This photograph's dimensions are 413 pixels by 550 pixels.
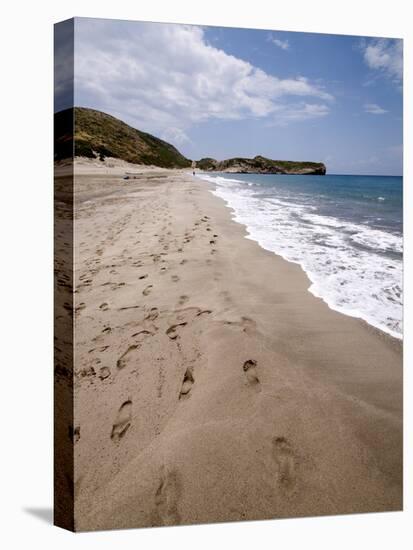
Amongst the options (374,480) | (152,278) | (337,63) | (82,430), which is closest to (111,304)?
(152,278)

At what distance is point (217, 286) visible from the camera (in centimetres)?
354

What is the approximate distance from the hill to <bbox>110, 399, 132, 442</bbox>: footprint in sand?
5.47 feet

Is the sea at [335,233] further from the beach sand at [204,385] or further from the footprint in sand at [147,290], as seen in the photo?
the footprint in sand at [147,290]

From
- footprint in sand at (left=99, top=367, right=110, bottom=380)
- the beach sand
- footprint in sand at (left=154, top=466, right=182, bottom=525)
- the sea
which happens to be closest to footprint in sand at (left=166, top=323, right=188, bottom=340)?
the beach sand

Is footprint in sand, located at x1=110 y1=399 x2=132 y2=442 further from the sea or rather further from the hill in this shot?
the hill

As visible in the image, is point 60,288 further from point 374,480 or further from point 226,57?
point 374,480

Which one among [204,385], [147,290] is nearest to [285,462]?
[204,385]

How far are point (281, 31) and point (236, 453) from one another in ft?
9.21

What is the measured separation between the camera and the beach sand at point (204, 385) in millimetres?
3082

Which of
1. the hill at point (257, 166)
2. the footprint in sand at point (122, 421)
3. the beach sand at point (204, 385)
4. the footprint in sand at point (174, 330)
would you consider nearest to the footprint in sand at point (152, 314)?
the beach sand at point (204, 385)

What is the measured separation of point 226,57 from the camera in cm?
354

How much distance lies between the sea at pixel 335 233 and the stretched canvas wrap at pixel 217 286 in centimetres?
2

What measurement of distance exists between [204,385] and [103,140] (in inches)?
63.2

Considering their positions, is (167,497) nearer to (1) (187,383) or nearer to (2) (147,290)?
(1) (187,383)
